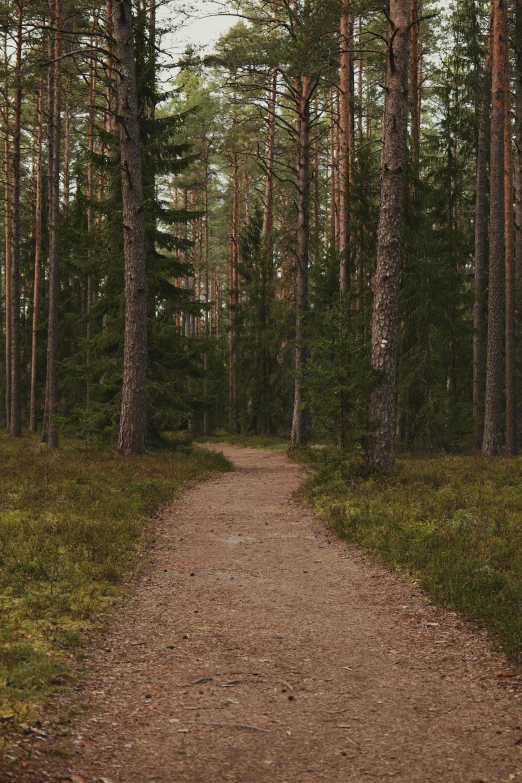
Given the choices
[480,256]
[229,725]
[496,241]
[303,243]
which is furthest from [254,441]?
[229,725]

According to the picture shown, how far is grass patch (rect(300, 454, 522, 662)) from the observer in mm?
6293

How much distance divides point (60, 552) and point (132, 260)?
397 inches

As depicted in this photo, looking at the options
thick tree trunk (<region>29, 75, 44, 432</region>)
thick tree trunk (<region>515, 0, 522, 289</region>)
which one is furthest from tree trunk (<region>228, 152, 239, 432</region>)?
thick tree trunk (<region>515, 0, 522, 289</region>)

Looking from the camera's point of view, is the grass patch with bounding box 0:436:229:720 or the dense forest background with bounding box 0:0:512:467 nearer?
the grass patch with bounding box 0:436:229:720

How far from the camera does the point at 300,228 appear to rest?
23109 millimetres

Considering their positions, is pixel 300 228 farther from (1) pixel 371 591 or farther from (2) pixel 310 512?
(1) pixel 371 591

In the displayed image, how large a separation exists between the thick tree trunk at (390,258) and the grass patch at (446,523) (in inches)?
31.1

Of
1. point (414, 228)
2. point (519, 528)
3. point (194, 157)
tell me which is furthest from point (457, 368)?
point (519, 528)

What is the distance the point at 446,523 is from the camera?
8883mm

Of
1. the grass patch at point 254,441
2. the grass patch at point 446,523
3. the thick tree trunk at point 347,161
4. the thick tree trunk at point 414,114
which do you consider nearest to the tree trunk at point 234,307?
the grass patch at point 254,441

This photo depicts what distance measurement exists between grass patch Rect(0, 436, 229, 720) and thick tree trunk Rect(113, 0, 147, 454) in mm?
1438

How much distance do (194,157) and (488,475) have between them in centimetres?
1200

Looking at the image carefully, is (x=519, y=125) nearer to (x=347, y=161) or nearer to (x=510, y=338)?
(x=347, y=161)

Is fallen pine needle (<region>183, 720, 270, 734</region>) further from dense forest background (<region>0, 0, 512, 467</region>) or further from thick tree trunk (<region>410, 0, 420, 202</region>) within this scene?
thick tree trunk (<region>410, 0, 420, 202</region>)
